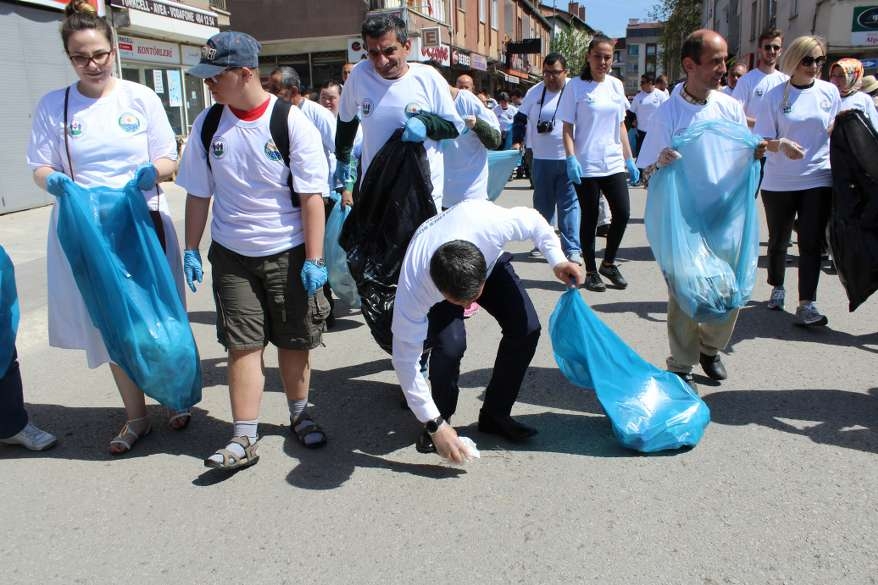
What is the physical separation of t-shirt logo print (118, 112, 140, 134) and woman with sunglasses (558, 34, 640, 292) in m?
3.52

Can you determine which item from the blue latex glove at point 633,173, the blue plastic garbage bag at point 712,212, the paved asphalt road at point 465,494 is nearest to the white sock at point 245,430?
the paved asphalt road at point 465,494

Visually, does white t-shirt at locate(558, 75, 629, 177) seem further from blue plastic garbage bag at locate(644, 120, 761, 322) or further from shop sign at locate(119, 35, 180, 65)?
shop sign at locate(119, 35, 180, 65)

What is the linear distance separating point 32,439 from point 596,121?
15.3 ft

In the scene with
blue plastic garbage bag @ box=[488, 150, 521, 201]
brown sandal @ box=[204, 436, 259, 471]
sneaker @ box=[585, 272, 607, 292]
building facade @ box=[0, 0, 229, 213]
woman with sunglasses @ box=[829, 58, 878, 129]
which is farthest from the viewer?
building facade @ box=[0, 0, 229, 213]

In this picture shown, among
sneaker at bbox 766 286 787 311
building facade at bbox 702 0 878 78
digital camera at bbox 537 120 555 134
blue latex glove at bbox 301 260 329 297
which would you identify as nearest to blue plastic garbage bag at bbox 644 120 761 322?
blue latex glove at bbox 301 260 329 297

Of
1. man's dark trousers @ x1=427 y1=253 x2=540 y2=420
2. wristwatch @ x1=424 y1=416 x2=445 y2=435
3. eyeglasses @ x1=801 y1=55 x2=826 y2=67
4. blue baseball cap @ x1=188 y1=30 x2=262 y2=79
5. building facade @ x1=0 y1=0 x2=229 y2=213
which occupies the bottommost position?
wristwatch @ x1=424 y1=416 x2=445 y2=435

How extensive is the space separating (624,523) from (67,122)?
116 inches

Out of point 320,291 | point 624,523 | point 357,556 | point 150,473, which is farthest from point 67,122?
point 624,523

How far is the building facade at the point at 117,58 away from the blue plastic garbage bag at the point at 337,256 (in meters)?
7.41

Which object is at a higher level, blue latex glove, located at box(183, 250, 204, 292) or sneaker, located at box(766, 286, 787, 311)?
blue latex glove, located at box(183, 250, 204, 292)

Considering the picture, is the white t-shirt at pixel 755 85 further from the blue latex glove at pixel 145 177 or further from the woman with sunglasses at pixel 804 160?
the blue latex glove at pixel 145 177

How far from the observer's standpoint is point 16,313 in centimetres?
364

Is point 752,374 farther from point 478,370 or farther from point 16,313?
point 16,313

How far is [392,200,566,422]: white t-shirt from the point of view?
2.96 m
